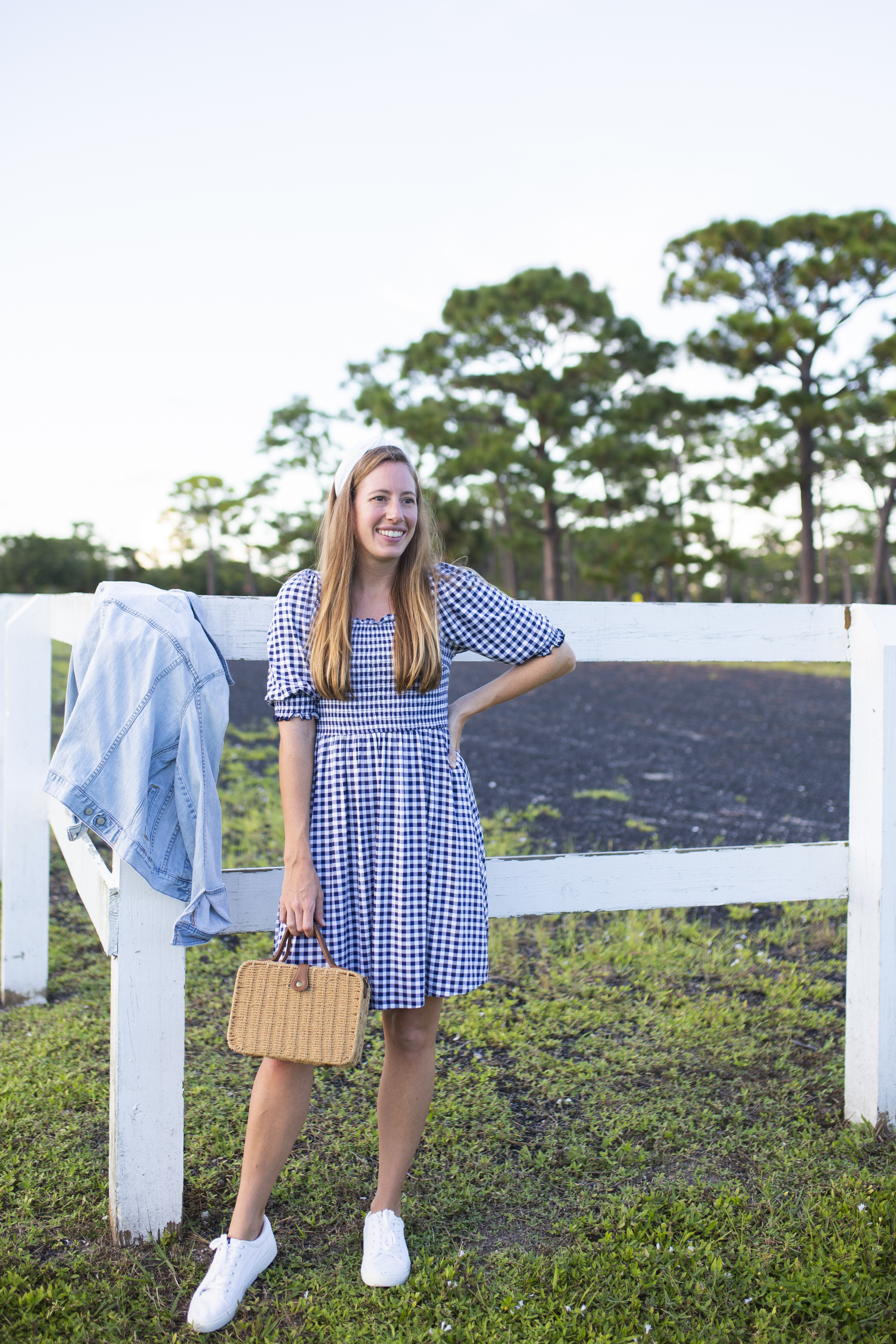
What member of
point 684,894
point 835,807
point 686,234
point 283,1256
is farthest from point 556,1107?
point 686,234

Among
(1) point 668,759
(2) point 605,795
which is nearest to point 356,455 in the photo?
(2) point 605,795

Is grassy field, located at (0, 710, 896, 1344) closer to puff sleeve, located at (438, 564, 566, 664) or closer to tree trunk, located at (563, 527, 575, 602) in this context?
puff sleeve, located at (438, 564, 566, 664)

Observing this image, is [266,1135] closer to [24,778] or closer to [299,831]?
[299,831]

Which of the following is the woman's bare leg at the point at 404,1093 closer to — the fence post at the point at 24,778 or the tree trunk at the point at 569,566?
the fence post at the point at 24,778

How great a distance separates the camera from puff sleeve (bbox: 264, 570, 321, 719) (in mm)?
2059

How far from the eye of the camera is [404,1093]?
2.09 metres

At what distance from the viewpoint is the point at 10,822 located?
334 centimetres

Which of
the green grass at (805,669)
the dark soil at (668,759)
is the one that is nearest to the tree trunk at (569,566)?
the green grass at (805,669)

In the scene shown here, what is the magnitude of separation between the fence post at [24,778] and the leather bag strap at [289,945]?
165 centimetres

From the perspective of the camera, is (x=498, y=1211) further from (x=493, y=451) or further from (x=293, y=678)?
(x=493, y=451)

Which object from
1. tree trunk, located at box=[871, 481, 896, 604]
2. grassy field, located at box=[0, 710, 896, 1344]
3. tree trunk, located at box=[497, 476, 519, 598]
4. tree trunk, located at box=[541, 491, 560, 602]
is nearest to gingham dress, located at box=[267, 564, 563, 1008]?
grassy field, located at box=[0, 710, 896, 1344]

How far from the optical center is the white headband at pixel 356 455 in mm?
2152

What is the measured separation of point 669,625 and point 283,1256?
5.63 ft

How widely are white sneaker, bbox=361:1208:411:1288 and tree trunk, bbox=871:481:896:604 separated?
2612cm
